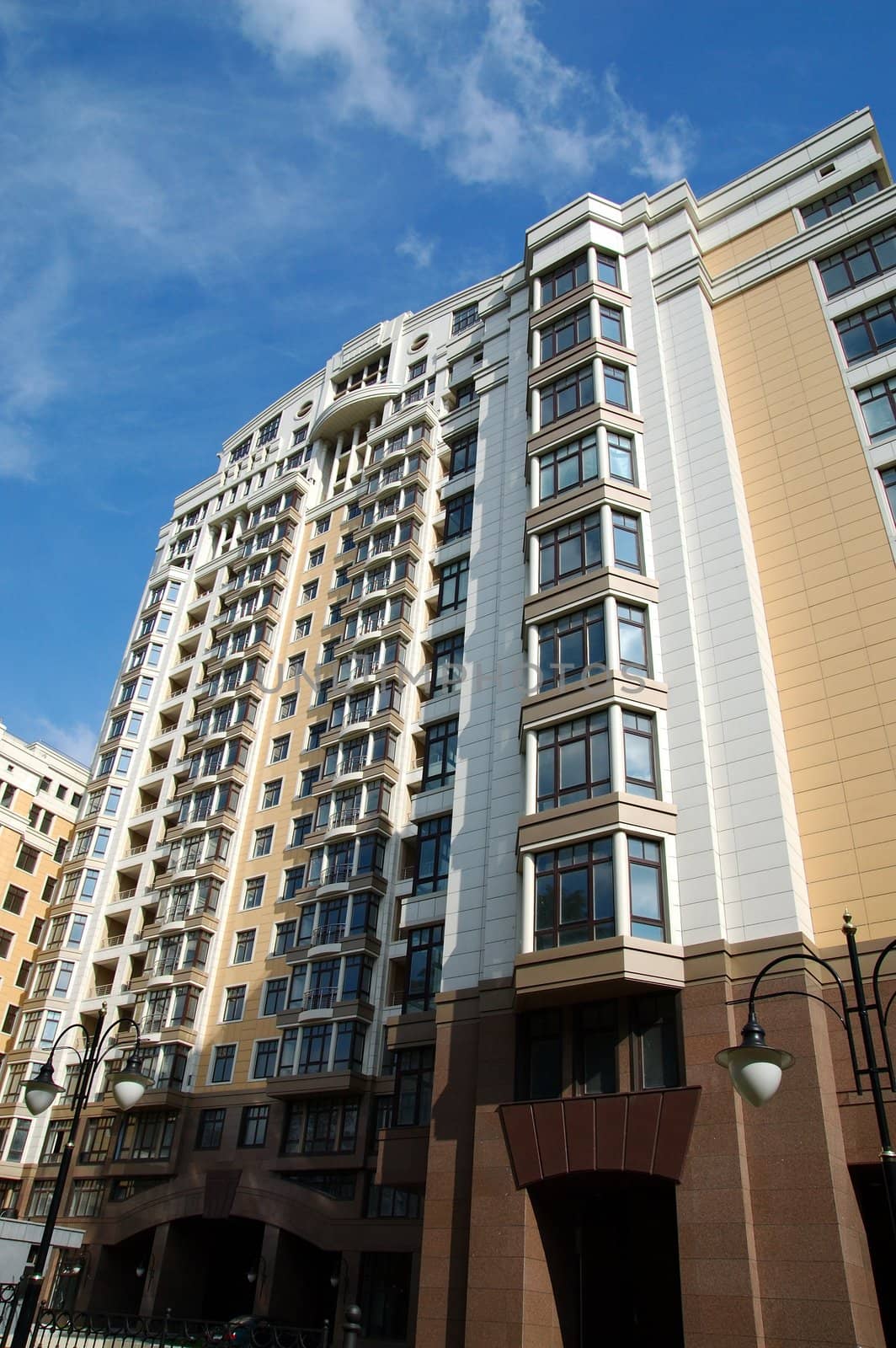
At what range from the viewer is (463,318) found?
5472cm

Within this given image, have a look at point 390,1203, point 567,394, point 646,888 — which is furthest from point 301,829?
point 646,888

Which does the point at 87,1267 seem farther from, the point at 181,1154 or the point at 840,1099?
the point at 840,1099

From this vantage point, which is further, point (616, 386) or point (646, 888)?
point (616, 386)

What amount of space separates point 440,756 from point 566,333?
53.3ft

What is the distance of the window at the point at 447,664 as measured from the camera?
130 ft

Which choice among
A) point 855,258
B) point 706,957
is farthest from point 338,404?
point 706,957

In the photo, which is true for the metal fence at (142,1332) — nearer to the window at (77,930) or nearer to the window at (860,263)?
the window at (77,930)

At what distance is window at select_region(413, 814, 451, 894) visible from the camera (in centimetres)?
3519

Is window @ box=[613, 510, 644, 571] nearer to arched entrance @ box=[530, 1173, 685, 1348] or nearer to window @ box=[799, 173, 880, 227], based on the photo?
window @ box=[799, 173, 880, 227]

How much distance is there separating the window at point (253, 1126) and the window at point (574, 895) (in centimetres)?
2101

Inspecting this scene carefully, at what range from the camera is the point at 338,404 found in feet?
187

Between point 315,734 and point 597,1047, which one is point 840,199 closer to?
point 597,1047

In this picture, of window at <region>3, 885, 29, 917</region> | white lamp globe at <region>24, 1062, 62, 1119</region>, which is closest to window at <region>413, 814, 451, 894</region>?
white lamp globe at <region>24, 1062, 62, 1119</region>

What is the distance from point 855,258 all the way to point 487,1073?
27.5 m
